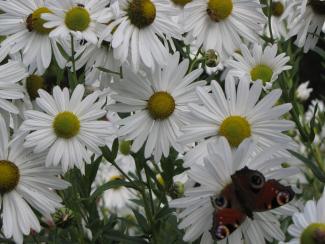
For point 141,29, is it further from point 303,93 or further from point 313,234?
point 303,93

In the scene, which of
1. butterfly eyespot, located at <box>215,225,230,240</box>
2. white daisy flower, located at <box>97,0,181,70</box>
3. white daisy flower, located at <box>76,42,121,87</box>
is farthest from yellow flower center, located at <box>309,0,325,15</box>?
butterfly eyespot, located at <box>215,225,230,240</box>

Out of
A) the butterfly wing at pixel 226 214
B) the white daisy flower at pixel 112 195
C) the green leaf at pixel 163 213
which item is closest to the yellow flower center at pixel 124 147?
the white daisy flower at pixel 112 195

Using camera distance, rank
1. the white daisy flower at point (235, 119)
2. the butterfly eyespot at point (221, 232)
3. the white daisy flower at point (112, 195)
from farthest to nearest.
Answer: the white daisy flower at point (112, 195) < the white daisy flower at point (235, 119) < the butterfly eyespot at point (221, 232)

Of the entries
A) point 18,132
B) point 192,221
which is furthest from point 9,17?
point 192,221

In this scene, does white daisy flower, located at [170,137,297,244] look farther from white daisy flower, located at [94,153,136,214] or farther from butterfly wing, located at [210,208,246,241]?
white daisy flower, located at [94,153,136,214]

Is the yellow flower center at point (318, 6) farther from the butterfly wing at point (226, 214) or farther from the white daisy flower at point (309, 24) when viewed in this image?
the butterfly wing at point (226, 214)
